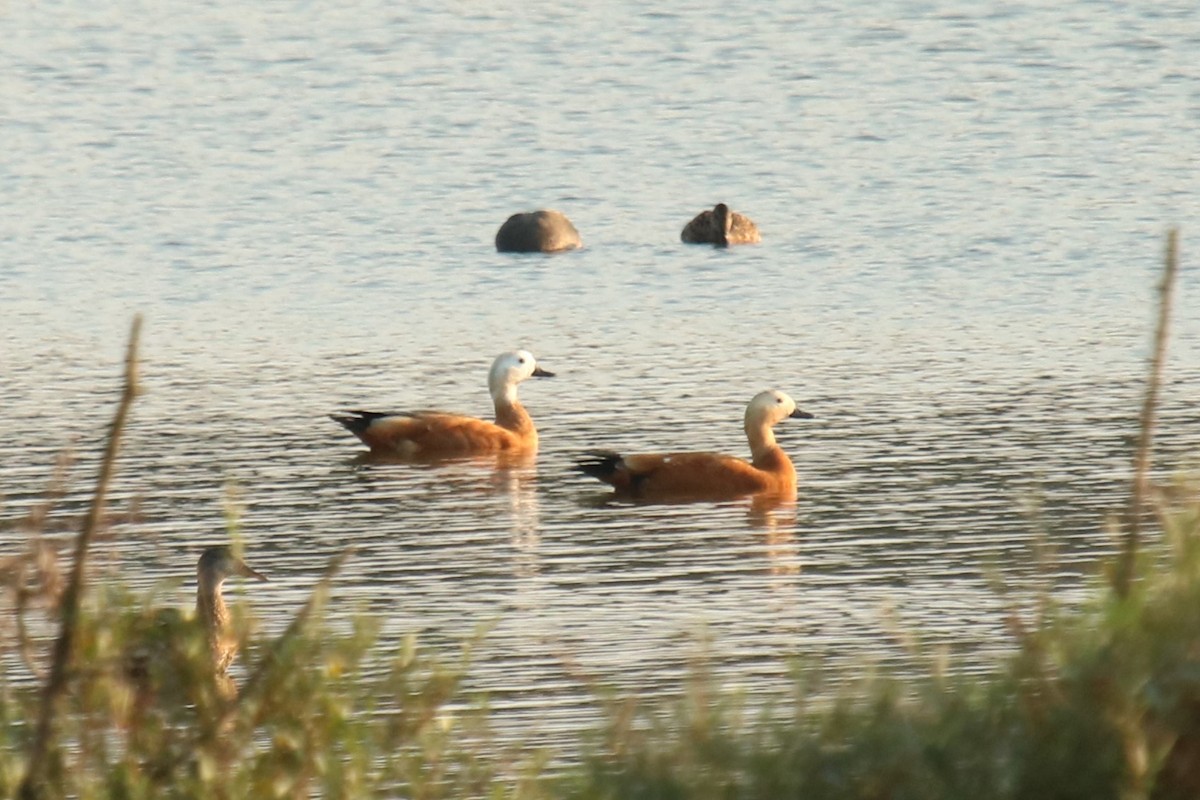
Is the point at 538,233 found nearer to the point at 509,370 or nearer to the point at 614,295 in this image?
the point at 614,295

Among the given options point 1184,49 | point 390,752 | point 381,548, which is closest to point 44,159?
point 1184,49

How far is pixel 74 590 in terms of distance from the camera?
523cm

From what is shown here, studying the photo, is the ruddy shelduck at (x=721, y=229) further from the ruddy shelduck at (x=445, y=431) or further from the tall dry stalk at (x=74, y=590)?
the tall dry stalk at (x=74, y=590)

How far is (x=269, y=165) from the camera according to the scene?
38125mm

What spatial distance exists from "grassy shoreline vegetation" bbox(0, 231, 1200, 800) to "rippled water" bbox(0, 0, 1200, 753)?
1.80 ft

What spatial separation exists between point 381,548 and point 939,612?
155 inches

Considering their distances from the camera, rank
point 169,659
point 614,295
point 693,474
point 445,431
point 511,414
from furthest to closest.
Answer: point 614,295, point 511,414, point 445,431, point 693,474, point 169,659

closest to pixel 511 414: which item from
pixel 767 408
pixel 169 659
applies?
pixel 767 408

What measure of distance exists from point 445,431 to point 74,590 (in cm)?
1380

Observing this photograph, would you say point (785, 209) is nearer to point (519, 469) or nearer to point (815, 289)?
point (815, 289)

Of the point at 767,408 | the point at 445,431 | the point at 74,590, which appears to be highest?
the point at 74,590

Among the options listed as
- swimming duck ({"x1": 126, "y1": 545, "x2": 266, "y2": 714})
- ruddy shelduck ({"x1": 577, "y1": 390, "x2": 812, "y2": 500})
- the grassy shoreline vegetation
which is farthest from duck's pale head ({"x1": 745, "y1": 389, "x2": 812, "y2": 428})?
the grassy shoreline vegetation

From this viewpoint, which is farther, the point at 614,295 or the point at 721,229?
the point at 721,229

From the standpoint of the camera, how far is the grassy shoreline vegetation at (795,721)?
4867 mm
